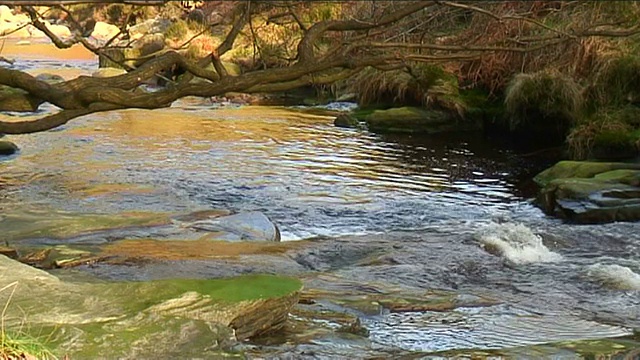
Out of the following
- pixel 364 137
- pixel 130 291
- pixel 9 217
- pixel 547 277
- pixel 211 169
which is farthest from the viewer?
pixel 364 137

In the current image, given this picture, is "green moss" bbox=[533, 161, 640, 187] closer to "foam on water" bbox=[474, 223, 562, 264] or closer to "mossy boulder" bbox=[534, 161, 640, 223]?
"mossy boulder" bbox=[534, 161, 640, 223]

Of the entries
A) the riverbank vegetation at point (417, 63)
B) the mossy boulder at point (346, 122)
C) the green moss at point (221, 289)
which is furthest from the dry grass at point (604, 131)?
the green moss at point (221, 289)

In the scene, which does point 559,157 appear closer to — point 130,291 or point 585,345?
point 585,345

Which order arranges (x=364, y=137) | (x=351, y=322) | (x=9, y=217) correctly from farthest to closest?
(x=364, y=137) < (x=9, y=217) < (x=351, y=322)

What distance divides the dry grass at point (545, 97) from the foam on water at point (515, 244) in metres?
5.76

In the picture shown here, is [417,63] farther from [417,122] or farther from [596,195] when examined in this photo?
[596,195]

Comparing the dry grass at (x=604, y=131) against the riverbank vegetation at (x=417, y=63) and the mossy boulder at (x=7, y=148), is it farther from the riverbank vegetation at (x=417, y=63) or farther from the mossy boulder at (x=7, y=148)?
the mossy boulder at (x=7, y=148)

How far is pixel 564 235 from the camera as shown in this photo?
883 centimetres

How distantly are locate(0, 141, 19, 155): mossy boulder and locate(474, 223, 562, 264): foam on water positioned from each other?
759cm

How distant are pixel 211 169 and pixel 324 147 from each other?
2.47 m

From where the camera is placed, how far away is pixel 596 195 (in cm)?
991

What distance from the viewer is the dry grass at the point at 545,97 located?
1415 centimetres

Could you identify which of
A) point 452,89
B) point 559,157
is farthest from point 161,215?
point 452,89

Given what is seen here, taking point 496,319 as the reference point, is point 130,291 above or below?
above
